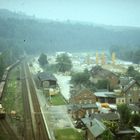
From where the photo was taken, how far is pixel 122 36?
484 feet

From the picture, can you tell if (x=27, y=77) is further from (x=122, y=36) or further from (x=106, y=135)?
(x=122, y=36)

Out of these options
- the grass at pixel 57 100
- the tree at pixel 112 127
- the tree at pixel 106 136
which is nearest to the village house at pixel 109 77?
the grass at pixel 57 100

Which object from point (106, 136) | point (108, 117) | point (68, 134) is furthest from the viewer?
point (108, 117)

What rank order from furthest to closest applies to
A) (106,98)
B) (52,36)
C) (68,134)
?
Result: 1. (52,36)
2. (106,98)
3. (68,134)

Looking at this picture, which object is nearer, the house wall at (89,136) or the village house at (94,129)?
the village house at (94,129)

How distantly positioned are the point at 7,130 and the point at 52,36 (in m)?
97.4

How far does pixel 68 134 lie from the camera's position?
763 inches

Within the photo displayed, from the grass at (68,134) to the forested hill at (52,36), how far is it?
187 feet

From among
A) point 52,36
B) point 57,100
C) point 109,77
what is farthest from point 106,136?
point 52,36

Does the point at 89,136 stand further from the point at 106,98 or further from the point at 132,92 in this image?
the point at 132,92

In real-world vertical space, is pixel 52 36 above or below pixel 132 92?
above

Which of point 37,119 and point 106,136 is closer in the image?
Result: point 106,136

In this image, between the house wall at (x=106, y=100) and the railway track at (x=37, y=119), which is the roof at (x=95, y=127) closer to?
the railway track at (x=37, y=119)

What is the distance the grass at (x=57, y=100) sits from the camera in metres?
27.9
